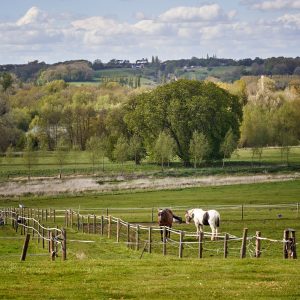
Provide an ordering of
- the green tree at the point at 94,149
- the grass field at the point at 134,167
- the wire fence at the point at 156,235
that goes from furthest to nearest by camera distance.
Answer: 1. the green tree at the point at 94,149
2. the grass field at the point at 134,167
3. the wire fence at the point at 156,235

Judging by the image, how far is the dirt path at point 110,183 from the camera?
8962 cm

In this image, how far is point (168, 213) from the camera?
45281 mm

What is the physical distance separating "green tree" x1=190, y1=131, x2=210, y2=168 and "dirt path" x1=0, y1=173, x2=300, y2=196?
1328 centimetres

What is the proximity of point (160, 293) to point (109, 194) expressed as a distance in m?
63.9

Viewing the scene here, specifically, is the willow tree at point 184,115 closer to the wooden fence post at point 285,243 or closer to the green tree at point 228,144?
the green tree at point 228,144

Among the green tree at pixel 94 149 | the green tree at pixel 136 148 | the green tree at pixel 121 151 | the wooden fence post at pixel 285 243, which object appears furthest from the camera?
the green tree at pixel 94 149

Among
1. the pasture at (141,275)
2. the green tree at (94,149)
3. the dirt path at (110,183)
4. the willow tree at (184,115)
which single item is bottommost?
the dirt path at (110,183)

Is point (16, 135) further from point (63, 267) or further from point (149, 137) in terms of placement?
point (63, 267)

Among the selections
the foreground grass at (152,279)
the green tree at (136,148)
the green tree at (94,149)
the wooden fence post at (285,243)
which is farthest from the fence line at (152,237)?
the green tree at (94,149)

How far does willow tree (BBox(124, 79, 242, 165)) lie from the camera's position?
117750mm

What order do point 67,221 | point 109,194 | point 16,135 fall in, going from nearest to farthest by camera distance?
point 67,221, point 109,194, point 16,135

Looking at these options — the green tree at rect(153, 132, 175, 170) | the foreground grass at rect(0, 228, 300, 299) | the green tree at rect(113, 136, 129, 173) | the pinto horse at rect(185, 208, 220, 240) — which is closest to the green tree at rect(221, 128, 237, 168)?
the green tree at rect(153, 132, 175, 170)

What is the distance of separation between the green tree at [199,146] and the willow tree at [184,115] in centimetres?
270

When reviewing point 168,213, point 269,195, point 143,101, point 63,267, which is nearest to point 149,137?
point 143,101
